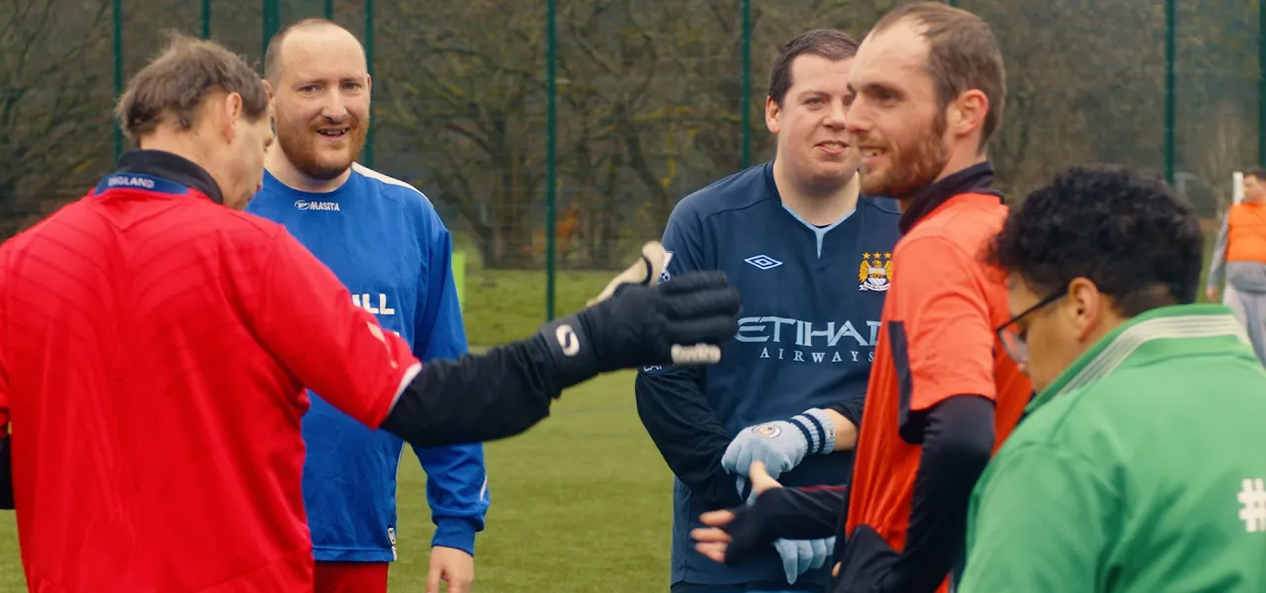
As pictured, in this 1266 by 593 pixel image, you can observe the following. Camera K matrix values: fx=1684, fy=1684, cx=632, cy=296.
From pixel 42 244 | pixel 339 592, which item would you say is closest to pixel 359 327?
pixel 42 244

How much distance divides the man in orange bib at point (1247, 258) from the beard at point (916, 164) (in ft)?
47.1

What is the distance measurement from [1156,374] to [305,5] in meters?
19.1

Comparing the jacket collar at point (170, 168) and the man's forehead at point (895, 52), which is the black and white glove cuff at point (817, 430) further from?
the jacket collar at point (170, 168)

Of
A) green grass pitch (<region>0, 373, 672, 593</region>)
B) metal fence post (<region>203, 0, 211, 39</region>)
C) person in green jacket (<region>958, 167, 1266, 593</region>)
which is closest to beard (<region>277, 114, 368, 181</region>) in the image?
person in green jacket (<region>958, 167, 1266, 593</region>)

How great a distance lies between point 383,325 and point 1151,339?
7.97ft

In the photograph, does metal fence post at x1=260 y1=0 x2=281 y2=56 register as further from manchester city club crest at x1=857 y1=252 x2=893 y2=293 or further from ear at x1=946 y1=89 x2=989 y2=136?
ear at x1=946 y1=89 x2=989 y2=136

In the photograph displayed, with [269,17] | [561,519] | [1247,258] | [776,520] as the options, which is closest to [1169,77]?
[1247,258]

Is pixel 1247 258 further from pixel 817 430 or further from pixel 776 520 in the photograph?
pixel 776 520

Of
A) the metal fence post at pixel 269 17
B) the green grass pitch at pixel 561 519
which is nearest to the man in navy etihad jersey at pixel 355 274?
the green grass pitch at pixel 561 519

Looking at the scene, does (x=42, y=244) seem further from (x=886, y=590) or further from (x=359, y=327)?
(x=886, y=590)

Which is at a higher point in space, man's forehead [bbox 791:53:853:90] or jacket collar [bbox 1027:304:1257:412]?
man's forehead [bbox 791:53:853:90]

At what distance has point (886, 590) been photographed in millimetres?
2727

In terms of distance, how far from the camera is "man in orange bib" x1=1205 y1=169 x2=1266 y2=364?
1659 centimetres

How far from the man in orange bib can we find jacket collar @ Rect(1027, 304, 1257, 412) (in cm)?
1507
